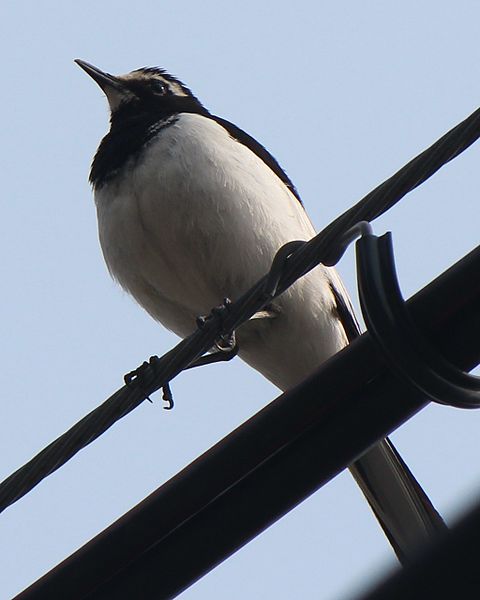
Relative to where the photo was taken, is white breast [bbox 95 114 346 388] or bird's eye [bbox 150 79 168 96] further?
bird's eye [bbox 150 79 168 96]

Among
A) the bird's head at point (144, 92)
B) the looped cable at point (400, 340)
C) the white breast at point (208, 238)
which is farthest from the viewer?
the bird's head at point (144, 92)

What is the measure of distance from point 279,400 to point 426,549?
3.80 ft

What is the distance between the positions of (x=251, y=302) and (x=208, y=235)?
2407 millimetres

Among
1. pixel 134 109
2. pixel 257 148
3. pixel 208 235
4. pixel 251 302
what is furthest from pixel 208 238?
pixel 251 302

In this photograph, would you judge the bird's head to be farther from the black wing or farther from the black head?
the black wing

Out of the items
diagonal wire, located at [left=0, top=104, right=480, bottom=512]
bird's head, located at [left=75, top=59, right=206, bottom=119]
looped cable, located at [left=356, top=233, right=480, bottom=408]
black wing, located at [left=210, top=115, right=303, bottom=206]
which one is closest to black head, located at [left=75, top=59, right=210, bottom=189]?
bird's head, located at [left=75, top=59, right=206, bottom=119]

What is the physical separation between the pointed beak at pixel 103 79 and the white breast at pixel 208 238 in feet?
5.07

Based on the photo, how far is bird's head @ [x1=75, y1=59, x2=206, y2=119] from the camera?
6609 mm

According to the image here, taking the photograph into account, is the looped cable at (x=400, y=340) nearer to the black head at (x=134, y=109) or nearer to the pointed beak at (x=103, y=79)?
the black head at (x=134, y=109)

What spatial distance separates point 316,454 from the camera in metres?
1.82

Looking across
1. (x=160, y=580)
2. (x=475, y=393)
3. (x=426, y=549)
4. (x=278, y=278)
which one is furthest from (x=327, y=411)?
(x=426, y=549)

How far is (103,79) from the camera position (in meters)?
7.09

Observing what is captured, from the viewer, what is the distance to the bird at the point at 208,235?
5172 millimetres

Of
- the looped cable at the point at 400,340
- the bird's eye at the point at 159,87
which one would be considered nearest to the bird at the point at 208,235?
the bird's eye at the point at 159,87
